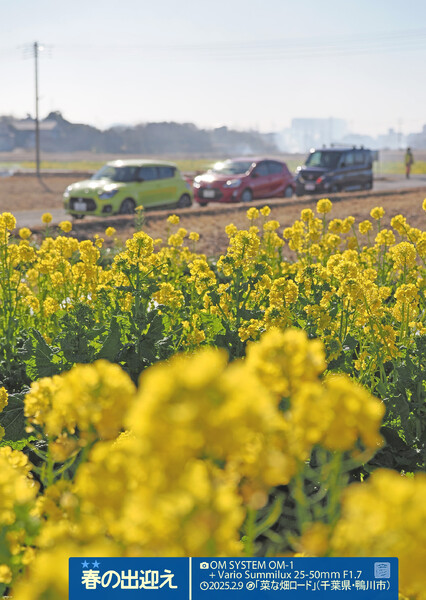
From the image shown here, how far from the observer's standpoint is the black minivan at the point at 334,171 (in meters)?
23.6

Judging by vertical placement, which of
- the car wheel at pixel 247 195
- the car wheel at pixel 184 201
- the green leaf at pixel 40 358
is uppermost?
the car wheel at pixel 247 195

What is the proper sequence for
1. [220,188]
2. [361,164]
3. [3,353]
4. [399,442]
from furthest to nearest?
[361,164] < [220,188] < [3,353] < [399,442]

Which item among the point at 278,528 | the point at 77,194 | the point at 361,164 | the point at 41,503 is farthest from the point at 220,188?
the point at 41,503

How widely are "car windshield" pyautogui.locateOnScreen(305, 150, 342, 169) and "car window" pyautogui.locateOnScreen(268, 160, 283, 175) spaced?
10.4 ft

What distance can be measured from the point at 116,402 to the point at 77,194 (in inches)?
639

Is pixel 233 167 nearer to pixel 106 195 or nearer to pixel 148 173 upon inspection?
pixel 148 173

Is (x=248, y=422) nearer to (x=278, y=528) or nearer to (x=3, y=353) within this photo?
(x=278, y=528)

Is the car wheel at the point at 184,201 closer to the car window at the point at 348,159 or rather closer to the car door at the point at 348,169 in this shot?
the car door at the point at 348,169

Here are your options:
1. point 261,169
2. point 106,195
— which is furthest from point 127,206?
point 261,169

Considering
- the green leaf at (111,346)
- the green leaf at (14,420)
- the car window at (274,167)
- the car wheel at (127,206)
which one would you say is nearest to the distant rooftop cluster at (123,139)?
the car window at (274,167)

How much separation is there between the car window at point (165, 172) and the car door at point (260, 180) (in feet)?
9.61

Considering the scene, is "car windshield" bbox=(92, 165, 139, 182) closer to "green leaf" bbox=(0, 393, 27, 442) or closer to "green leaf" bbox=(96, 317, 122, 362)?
"green leaf" bbox=(96, 317, 122, 362)

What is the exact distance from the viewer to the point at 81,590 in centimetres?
121
